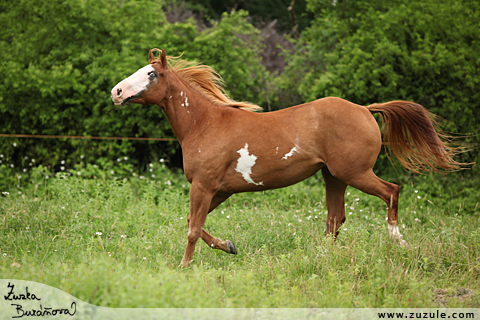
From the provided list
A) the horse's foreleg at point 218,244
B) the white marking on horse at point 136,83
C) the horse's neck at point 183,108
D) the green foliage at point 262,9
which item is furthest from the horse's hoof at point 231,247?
the green foliage at point 262,9

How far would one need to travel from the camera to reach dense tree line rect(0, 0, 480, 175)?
27.8 feet

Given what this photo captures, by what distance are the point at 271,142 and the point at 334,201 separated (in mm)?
1124

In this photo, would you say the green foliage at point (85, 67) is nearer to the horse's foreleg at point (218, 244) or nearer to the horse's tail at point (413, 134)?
the horse's foreleg at point (218, 244)

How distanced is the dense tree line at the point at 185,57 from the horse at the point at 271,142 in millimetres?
3938

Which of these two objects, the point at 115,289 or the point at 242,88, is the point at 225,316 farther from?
the point at 242,88

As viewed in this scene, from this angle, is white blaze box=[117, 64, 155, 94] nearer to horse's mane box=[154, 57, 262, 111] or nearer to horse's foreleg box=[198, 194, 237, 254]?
horse's mane box=[154, 57, 262, 111]

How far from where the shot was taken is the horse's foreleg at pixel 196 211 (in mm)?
4500

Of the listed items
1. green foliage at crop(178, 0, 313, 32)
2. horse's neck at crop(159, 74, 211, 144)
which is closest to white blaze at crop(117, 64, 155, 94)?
horse's neck at crop(159, 74, 211, 144)

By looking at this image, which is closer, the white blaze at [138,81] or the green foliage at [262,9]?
the white blaze at [138,81]

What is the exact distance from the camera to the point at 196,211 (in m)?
4.54

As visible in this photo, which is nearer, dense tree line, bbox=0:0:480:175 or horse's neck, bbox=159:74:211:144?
horse's neck, bbox=159:74:211:144

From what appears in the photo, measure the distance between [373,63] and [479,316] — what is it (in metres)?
6.28

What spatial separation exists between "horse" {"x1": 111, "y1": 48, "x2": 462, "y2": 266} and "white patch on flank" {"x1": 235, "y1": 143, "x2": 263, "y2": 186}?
1 centimetres

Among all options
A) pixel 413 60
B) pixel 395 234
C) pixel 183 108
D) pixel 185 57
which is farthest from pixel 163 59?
pixel 413 60
